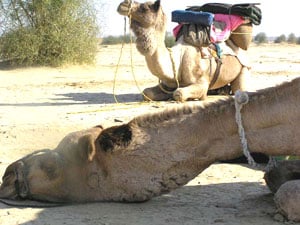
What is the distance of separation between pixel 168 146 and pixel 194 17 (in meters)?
6.68

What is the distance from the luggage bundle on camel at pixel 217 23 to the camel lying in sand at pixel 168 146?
21.0 ft

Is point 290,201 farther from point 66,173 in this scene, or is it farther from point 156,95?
point 156,95

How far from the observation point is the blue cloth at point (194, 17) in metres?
10.6

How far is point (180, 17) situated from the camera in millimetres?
10820

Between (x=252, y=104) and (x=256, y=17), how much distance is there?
7.71 m

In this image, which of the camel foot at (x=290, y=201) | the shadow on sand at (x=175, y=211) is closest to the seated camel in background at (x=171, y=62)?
the shadow on sand at (x=175, y=211)

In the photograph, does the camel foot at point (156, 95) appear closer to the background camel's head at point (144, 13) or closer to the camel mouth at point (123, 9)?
the background camel's head at point (144, 13)

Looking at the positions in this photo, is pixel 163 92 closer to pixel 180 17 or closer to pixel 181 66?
pixel 181 66

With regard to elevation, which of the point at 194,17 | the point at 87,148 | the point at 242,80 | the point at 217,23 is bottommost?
the point at 242,80

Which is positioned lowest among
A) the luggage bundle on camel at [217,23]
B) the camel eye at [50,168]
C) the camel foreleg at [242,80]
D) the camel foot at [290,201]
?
the camel foreleg at [242,80]

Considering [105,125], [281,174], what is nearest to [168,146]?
[105,125]

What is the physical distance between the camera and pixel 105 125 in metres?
4.77

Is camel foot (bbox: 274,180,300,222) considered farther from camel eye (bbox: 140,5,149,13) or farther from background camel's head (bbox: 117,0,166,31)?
camel eye (bbox: 140,5,149,13)

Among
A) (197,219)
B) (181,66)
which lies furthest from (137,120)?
(181,66)
